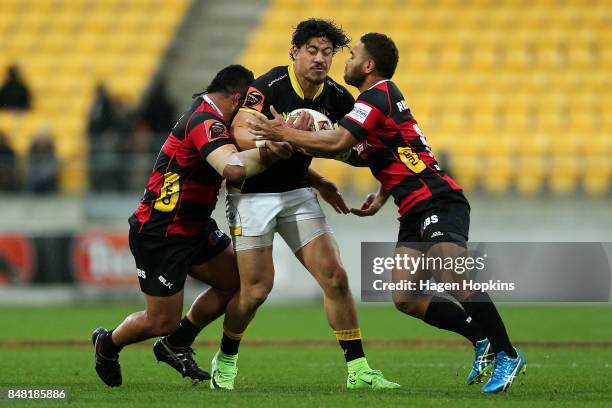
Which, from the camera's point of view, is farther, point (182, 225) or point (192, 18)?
point (192, 18)

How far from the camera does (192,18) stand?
79.2 feet

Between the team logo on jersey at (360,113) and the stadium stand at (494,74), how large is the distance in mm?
9918

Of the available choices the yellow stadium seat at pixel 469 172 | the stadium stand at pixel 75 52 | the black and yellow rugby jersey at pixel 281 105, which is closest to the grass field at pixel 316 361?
the black and yellow rugby jersey at pixel 281 105

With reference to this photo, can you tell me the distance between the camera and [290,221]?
8422 millimetres

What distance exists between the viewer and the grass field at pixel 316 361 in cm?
766

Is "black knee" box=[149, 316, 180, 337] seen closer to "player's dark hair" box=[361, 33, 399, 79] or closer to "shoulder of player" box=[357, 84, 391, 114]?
"shoulder of player" box=[357, 84, 391, 114]

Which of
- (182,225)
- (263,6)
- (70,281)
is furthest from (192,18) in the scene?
(182,225)

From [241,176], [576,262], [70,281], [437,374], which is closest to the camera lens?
[241,176]

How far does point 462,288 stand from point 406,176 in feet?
2.95

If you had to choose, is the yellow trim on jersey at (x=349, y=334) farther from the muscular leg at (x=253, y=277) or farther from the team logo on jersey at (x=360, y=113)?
the team logo on jersey at (x=360, y=113)

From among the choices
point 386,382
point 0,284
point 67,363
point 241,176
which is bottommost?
point 0,284

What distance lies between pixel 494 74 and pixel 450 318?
13.9 meters

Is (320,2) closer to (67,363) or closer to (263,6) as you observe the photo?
(263,6)

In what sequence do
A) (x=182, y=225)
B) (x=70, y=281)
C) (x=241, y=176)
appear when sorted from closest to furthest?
(x=241, y=176)
(x=182, y=225)
(x=70, y=281)
